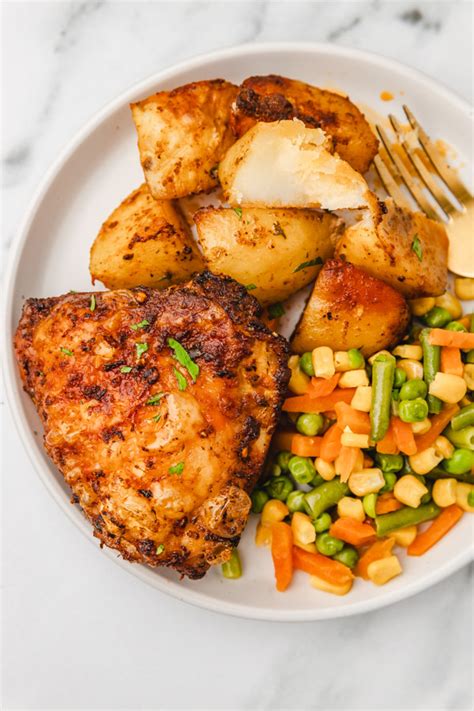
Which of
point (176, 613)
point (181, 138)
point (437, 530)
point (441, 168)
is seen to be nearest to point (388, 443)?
point (437, 530)

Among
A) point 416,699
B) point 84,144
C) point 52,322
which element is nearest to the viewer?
point 52,322

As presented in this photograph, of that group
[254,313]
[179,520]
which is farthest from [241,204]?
[179,520]

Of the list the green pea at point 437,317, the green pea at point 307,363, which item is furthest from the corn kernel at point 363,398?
the green pea at point 437,317

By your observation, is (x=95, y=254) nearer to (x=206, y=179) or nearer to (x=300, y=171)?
(x=206, y=179)

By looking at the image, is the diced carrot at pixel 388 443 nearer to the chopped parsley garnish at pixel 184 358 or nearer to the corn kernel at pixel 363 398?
the corn kernel at pixel 363 398

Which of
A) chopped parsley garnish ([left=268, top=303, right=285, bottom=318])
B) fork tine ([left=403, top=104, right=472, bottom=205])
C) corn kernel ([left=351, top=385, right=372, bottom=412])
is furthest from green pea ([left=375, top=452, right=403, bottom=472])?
fork tine ([left=403, top=104, right=472, bottom=205])

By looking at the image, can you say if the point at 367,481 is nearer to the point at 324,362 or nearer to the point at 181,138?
the point at 324,362
